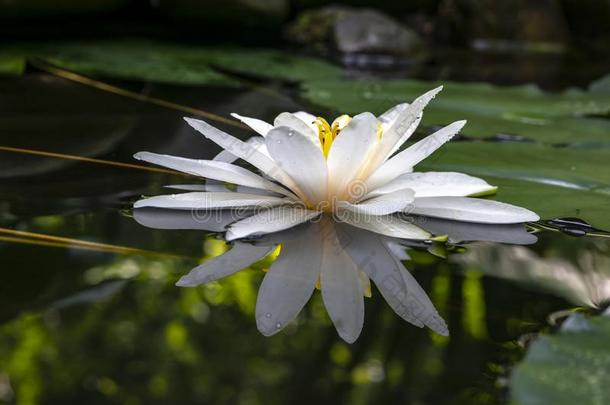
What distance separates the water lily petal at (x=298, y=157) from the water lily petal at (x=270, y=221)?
0.16 ft

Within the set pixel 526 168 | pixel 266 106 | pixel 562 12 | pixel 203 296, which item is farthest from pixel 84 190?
pixel 562 12

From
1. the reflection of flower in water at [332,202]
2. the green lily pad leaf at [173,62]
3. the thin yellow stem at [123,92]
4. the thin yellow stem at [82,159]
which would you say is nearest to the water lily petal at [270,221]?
the reflection of flower in water at [332,202]

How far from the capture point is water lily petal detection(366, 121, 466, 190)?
1.04 m

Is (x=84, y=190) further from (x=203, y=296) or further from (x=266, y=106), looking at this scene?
(x=266, y=106)

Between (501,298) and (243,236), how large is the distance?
34 centimetres

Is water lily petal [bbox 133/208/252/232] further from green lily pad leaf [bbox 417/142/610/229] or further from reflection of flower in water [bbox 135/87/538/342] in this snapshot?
green lily pad leaf [bbox 417/142/610/229]

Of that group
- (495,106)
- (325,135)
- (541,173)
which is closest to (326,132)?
(325,135)

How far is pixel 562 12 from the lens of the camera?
4.80m

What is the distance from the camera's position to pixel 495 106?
1952 millimetres

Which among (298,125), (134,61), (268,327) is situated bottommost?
(268,327)

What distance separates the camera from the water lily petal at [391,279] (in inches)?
31.8

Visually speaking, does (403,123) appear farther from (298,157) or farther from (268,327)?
(268,327)

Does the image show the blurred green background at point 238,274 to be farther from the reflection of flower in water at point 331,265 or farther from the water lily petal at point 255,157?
the water lily petal at point 255,157

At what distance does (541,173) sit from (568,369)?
0.74 meters
